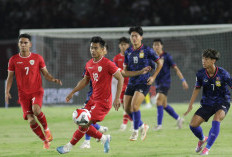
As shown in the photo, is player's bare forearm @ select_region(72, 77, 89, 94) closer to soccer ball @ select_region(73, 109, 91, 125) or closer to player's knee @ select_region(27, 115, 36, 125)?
soccer ball @ select_region(73, 109, 91, 125)

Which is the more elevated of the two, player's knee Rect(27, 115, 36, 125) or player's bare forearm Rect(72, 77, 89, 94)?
player's bare forearm Rect(72, 77, 89, 94)

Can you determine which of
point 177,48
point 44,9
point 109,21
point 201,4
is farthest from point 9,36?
point 201,4

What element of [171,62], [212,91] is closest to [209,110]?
[212,91]

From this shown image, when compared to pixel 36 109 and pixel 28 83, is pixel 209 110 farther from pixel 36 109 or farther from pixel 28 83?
pixel 28 83

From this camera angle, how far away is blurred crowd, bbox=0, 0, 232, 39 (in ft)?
74.0

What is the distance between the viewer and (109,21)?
22984mm

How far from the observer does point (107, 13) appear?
920 inches

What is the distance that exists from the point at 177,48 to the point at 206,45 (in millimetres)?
1354

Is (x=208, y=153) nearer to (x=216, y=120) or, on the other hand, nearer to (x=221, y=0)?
(x=216, y=120)

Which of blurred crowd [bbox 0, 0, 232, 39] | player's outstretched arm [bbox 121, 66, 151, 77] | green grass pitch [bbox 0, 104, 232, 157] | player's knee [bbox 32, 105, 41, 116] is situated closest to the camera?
green grass pitch [bbox 0, 104, 232, 157]

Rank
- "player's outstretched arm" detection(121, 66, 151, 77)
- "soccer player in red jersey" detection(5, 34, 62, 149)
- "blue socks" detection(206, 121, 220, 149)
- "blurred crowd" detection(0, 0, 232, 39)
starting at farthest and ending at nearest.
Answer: "blurred crowd" detection(0, 0, 232, 39), "player's outstretched arm" detection(121, 66, 151, 77), "soccer player in red jersey" detection(5, 34, 62, 149), "blue socks" detection(206, 121, 220, 149)

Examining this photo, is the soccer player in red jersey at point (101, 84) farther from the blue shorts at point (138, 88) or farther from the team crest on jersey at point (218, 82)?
the blue shorts at point (138, 88)

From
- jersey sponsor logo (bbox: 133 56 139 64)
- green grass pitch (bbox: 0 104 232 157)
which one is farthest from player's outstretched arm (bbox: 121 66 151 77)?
green grass pitch (bbox: 0 104 232 157)

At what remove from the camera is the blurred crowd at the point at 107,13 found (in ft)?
74.0
